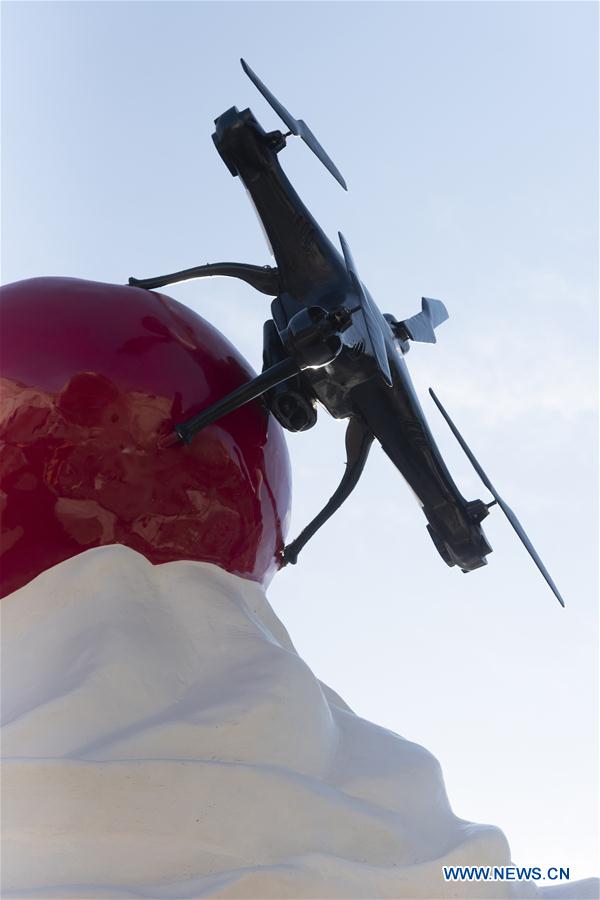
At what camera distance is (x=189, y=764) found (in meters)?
4.78

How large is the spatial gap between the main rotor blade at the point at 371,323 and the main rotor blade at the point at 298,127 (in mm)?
707

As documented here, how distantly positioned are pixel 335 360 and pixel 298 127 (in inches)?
52.5

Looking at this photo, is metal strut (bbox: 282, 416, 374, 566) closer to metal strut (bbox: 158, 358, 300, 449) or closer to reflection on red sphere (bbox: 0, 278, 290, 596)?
reflection on red sphere (bbox: 0, 278, 290, 596)

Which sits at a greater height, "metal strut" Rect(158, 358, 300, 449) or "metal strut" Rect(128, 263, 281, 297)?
"metal strut" Rect(128, 263, 281, 297)

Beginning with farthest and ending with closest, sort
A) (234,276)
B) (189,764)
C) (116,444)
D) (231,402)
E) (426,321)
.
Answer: (426,321)
(234,276)
(231,402)
(116,444)
(189,764)

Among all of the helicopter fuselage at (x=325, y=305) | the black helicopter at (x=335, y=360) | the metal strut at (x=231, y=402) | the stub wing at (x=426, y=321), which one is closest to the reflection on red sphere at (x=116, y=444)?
the metal strut at (x=231, y=402)

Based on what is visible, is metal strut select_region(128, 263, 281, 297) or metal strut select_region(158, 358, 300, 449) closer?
metal strut select_region(158, 358, 300, 449)

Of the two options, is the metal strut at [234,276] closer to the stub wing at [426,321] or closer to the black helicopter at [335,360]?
the black helicopter at [335,360]

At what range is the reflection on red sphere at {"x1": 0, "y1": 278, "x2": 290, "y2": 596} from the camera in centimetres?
562

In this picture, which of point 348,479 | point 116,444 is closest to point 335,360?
point 348,479

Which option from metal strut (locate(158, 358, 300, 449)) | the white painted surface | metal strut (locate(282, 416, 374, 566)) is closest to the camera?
the white painted surface

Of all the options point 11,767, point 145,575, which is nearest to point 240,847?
point 11,767

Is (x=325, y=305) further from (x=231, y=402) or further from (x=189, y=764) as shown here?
(x=189, y=764)

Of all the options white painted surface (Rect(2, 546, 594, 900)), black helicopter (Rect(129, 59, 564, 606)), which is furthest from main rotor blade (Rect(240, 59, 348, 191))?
white painted surface (Rect(2, 546, 594, 900))
